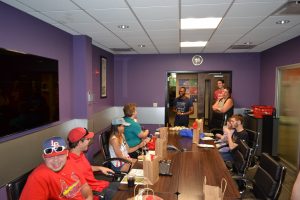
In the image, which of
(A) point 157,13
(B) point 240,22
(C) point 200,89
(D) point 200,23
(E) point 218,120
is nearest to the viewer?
(A) point 157,13

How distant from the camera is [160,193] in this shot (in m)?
1.89

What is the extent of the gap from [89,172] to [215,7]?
2.30 meters

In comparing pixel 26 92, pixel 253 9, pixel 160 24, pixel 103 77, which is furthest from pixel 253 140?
pixel 103 77

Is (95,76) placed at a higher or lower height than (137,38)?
lower

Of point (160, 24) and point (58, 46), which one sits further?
point (58, 46)

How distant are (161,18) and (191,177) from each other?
210 centimetres

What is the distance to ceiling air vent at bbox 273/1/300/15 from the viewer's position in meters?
2.62

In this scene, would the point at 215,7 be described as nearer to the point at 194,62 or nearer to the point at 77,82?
the point at 77,82

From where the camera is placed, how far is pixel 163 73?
22.5 feet

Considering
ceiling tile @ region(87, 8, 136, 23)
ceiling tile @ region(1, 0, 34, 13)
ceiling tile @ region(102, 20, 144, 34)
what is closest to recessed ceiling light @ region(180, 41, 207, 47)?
ceiling tile @ region(102, 20, 144, 34)

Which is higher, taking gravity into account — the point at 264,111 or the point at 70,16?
the point at 70,16

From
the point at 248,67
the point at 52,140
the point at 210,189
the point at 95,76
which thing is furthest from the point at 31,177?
the point at 248,67

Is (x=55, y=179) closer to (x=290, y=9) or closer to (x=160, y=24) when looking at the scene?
(x=160, y=24)

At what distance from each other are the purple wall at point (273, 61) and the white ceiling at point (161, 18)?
8.7 inches
